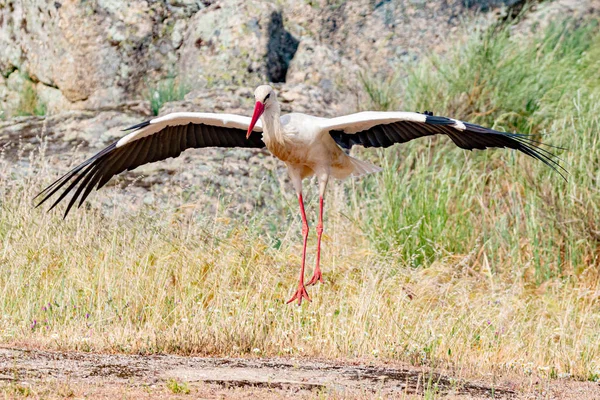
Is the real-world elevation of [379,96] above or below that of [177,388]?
above

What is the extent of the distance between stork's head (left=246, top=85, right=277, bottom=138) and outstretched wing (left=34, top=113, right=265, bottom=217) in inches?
10.5

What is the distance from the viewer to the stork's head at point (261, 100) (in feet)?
21.6

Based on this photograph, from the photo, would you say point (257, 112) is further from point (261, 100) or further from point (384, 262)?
point (384, 262)

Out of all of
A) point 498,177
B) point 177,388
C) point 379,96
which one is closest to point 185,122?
point 177,388

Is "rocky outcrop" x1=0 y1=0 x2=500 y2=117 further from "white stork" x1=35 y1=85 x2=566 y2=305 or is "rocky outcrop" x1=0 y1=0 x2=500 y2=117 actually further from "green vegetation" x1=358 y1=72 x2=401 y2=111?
"white stork" x1=35 y1=85 x2=566 y2=305

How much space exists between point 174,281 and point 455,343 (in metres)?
2.22

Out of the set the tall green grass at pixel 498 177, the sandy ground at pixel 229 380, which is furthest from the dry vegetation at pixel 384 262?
the sandy ground at pixel 229 380

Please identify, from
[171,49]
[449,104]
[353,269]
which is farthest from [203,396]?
[171,49]

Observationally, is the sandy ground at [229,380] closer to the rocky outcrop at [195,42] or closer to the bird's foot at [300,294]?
the bird's foot at [300,294]

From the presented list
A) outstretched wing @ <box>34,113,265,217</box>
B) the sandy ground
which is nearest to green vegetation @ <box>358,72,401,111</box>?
outstretched wing @ <box>34,113,265,217</box>

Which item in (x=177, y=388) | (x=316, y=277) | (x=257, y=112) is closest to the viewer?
(x=177, y=388)

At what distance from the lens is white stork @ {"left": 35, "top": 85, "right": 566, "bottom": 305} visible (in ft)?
21.2

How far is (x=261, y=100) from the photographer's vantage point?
21.8 ft

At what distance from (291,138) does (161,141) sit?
44.3 inches
